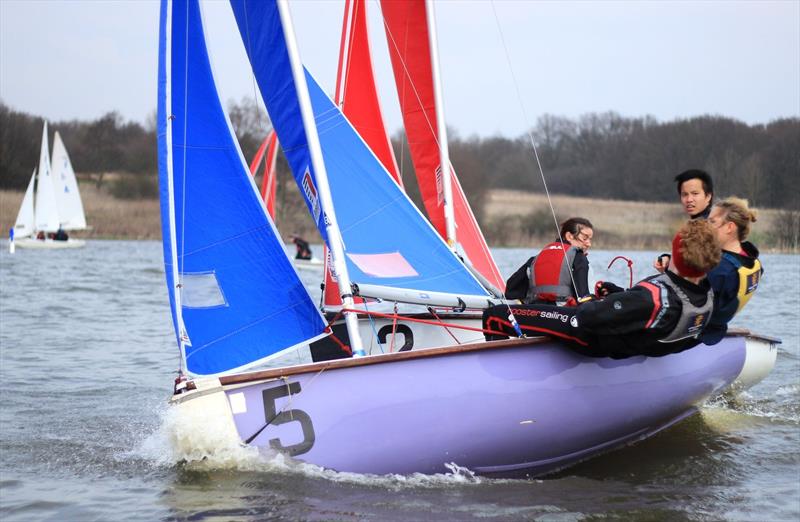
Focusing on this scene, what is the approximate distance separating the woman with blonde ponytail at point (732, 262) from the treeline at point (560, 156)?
13.6 m

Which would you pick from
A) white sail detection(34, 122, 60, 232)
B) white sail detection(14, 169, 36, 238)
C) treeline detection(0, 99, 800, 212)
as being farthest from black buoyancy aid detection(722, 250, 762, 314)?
white sail detection(34, 122, 60, 232)

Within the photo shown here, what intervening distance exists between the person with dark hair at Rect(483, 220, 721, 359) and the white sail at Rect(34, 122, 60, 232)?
30054mm

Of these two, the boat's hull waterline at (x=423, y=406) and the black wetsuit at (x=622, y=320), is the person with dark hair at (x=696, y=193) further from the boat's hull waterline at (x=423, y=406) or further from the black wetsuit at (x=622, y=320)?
the boat's hull waterline at (x=423, y=406)

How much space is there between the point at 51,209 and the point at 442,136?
1119 inches

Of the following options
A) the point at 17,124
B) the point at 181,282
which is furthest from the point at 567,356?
the point at 17,124

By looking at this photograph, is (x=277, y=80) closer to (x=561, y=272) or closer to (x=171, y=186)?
(x=171, y=186)

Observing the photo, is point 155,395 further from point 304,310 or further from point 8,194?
point 8,194

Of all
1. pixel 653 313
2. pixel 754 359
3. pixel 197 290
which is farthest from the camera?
pixel 754 359

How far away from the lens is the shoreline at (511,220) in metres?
33.1

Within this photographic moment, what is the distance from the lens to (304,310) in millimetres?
5066

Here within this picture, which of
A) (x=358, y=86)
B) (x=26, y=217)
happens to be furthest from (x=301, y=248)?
(x=358, y=86)

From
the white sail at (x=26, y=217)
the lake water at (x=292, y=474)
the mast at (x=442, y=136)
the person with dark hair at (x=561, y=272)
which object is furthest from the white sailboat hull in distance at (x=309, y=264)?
the person with dark hair at (x=561, y=272)

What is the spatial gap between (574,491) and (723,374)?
1.73 metres

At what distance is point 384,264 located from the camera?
5.17m
